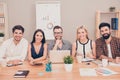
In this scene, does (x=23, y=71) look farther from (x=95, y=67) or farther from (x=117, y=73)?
(x=117, y=73)

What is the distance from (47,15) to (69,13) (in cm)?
54

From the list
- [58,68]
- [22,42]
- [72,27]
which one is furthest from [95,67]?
[72,27]

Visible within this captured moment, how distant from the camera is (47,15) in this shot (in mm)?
4363

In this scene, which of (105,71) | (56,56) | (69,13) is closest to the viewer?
(105,71)

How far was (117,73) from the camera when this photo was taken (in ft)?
6.87

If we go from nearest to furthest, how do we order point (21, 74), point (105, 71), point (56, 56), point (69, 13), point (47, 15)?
point (21, 74) < point (105, 71) < point (56, 56) < point (47, 15) < point (69, 13)

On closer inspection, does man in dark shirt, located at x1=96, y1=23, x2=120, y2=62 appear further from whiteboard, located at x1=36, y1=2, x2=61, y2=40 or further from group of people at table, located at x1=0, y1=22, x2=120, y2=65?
whiteboard, located at x1=36, y1=2, x2=61, y2=40

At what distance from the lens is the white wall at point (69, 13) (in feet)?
14.7

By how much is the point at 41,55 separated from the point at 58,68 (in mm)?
756

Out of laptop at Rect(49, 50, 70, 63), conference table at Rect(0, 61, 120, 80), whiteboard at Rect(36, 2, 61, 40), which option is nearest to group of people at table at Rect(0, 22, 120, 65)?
laptop at Rect(49, 50, 70, 63)

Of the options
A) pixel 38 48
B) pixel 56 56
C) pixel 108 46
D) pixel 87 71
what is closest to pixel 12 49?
pixel 38 48

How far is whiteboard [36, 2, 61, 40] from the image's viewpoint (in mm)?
4332

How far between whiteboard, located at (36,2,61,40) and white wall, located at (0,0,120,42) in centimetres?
20

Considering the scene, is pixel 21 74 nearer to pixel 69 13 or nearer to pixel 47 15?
pixel 47 15
